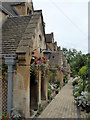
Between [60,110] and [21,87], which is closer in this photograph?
[21,87]

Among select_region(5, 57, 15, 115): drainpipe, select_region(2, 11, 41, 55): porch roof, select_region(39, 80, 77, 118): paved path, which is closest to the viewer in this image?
select_region(5, 57, 15, 115): drainpipe

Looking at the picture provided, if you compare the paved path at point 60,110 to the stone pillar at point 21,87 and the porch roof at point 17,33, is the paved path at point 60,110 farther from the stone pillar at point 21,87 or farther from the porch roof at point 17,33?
the porch roof at point 17,33

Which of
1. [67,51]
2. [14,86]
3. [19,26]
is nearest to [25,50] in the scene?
[14,86]

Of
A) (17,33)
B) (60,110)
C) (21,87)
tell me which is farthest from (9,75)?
(60,110)

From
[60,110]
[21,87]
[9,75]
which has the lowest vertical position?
[60,110]

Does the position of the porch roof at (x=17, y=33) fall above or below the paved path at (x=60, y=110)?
above

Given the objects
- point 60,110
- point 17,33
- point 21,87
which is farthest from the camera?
point 60,110

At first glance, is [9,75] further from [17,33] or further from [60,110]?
[60,110]

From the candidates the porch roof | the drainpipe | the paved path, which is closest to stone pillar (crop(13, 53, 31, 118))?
the drainpipe

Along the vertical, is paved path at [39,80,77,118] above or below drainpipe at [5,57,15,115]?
below

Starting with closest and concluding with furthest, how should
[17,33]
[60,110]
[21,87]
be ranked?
[21,87]
[17,33]
[60,110]

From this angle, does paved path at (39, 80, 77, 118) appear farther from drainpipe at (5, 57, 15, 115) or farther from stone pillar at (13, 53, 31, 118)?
drainpipe at (5, 57, 15, 115)

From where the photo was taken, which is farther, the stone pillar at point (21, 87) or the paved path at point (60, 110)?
the paved path at point (60, 110)

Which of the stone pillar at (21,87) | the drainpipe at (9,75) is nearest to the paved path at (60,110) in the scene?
the stone pillar at (21,87)
